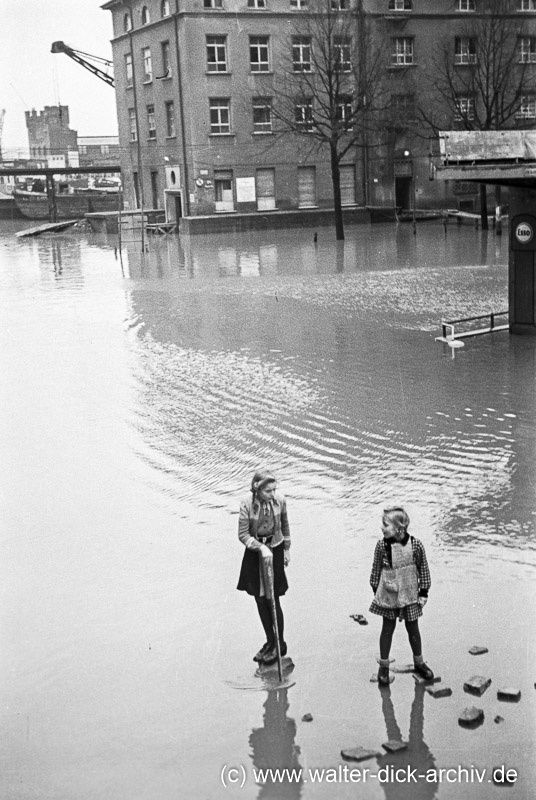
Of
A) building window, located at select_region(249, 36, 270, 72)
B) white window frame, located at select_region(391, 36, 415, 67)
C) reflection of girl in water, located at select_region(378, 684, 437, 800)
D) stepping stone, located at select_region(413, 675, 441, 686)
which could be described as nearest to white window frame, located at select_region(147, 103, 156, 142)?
building window, located at select_region(249, 36, 270, 72)

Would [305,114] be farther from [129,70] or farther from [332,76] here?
[129,70]

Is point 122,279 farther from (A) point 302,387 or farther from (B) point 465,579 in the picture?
(B) point 465,579

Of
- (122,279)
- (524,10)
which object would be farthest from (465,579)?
(524,10)

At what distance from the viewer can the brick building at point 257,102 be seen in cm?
5153

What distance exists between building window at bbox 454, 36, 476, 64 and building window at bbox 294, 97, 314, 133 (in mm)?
8697

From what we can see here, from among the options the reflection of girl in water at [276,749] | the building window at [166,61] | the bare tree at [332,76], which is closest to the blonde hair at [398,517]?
the reflection of girl in water at [276,749]

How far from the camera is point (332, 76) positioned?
50062 millimetres

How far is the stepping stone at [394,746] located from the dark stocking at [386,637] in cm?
86

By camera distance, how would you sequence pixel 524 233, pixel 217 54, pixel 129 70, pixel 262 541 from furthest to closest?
pixel 129 70 → pixel 217 54 → pixel 524 233 → pixel 262 541

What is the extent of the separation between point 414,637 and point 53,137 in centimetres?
8058

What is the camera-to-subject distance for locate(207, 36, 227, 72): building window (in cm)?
5172

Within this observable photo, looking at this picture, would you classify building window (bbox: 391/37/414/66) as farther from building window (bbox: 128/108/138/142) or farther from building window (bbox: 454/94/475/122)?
building window (bbox: 128/108/138/142)

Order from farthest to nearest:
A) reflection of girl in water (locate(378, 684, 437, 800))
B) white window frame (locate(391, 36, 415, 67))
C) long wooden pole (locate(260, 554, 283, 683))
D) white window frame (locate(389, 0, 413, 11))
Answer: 1. white window frame (locate(391, 36, 415, 67))
2. white window frame (locate(389, 0, 413, 11))
3. long wooden pole (locate(260, 554, 283, 683))
4. reflection of girl in water (locate(378, 684, 437, 800))

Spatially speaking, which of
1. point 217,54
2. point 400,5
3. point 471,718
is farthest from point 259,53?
point 471,718
